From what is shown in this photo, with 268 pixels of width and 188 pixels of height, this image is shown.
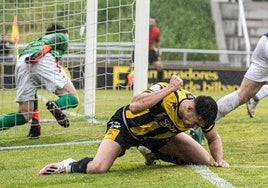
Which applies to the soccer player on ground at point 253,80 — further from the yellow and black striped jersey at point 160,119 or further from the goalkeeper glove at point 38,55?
the goalkeeper glove at point 38,55

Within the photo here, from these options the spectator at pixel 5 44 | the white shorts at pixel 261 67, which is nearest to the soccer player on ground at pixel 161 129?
the white shorts at pixel 261 67

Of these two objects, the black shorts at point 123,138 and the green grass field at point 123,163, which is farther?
the black shorts at point 123,138

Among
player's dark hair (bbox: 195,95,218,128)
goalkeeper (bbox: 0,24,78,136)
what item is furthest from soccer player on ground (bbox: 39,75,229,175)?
goalkeeper (bbox: 0,24,78,136)

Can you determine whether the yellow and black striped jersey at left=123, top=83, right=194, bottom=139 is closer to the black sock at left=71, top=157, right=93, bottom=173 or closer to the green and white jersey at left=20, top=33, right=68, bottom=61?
the black sock at left=71, top=157, right=93, bottom=173

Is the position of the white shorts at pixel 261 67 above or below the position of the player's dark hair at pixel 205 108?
above

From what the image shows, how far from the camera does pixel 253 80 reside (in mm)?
9797

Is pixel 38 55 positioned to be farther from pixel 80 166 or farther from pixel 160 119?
pixel 160 119

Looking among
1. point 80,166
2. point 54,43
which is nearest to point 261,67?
point 80,166

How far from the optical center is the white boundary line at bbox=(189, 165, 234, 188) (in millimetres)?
7559

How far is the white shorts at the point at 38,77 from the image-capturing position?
1151cm

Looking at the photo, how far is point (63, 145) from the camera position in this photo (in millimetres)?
10898

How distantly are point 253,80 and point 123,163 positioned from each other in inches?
67.0

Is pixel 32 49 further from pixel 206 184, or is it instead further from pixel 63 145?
pixel 206 184

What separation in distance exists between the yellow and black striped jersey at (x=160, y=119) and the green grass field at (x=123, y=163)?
0.37 meters
